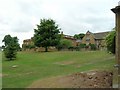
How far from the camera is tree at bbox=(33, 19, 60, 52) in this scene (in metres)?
65.1

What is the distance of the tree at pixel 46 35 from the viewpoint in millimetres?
65062

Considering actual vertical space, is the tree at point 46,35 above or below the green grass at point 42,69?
above

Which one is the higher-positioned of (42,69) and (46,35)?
(46,35)

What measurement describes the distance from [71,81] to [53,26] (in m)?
47.0

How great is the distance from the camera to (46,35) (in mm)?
65938

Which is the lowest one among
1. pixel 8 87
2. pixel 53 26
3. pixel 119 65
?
pixel 8 87

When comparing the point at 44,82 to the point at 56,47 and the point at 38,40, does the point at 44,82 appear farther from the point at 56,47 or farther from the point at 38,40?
the point at 56,47

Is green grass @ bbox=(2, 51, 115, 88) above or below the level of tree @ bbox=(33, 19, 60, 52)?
below

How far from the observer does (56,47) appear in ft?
229

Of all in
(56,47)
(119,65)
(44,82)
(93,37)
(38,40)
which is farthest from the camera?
(93,37)

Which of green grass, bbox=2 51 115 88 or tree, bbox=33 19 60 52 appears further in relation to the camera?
tree, bbox=33 19 60 52

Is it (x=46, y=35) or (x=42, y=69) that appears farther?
(x=46, y=35)

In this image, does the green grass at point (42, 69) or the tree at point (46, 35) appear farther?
the tree at point (46, 35)

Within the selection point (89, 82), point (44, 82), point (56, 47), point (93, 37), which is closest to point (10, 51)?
point (56, 47)
